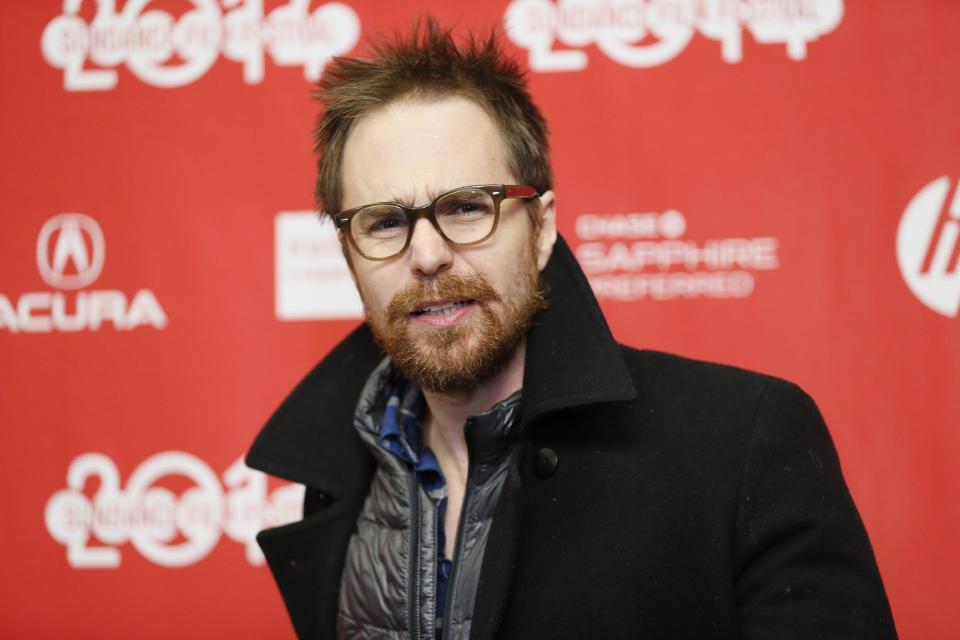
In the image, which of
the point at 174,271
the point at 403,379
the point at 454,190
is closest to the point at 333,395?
the point at 403,379

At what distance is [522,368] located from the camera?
52.6 inches

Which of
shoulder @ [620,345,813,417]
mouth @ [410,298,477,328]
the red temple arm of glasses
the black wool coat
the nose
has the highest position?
the red temple arm of glasses

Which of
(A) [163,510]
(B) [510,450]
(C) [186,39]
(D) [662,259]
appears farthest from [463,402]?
(C) [186,39]

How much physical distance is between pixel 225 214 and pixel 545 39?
82 centimetres

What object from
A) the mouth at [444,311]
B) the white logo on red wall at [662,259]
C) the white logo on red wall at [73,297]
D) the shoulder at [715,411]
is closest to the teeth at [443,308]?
the mouth at [444,311]

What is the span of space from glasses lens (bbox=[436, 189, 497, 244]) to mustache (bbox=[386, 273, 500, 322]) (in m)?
0.06

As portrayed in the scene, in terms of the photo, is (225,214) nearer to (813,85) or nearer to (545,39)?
(545,39)

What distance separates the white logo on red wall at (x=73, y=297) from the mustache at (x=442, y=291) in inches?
37.4

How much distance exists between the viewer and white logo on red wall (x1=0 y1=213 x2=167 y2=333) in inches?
76.9

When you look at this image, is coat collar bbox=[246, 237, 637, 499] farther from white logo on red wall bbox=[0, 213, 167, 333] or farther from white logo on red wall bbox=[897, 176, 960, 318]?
white logo on red wall bbox=[897, 176, 960, 318]

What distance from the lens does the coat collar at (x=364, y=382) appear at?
1183 millimetres

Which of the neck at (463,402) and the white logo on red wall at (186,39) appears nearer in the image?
the neck at (463,402)

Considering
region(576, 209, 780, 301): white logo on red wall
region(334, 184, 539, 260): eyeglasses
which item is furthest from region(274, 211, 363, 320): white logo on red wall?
region(334, 184, 539, 260): eyeglasses

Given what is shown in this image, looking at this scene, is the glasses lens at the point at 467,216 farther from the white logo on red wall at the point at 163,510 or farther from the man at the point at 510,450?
the white logo on red wall at the point at 163,510
